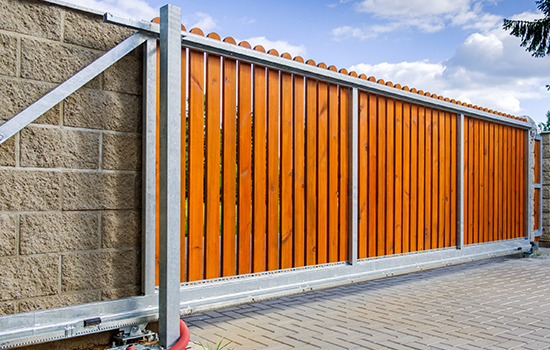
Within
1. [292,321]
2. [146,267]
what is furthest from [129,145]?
[292,321]

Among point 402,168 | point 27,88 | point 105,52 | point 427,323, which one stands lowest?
point 427,323

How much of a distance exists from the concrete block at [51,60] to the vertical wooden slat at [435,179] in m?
4.79

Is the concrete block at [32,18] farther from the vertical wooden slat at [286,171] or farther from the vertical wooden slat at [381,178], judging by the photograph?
the vertical wooden slat at [381,178]

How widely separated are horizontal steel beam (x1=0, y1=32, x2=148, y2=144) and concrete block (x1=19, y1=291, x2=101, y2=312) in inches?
40.5

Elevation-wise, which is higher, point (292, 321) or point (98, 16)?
point (98, 16)

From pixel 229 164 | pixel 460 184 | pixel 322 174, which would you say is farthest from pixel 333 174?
pixel 460 184

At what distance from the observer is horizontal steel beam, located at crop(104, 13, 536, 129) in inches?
133

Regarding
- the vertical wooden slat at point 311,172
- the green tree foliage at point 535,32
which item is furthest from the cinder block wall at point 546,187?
the green tree foliage at point 535,32

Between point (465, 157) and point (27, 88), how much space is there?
6.11 m

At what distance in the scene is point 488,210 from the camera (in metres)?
7.44

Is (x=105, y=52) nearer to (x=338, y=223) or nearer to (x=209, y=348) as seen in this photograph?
(x=209, y=348)

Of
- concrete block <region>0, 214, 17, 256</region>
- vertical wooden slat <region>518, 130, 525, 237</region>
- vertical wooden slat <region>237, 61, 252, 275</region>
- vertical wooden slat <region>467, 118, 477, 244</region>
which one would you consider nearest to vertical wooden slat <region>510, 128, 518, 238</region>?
vertical wooden slat <region>518, 130, 525, 237</region>

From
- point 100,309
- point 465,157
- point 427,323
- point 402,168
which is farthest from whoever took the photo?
point 465,157

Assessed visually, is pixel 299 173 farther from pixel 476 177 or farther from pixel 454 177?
pixel 476 177
